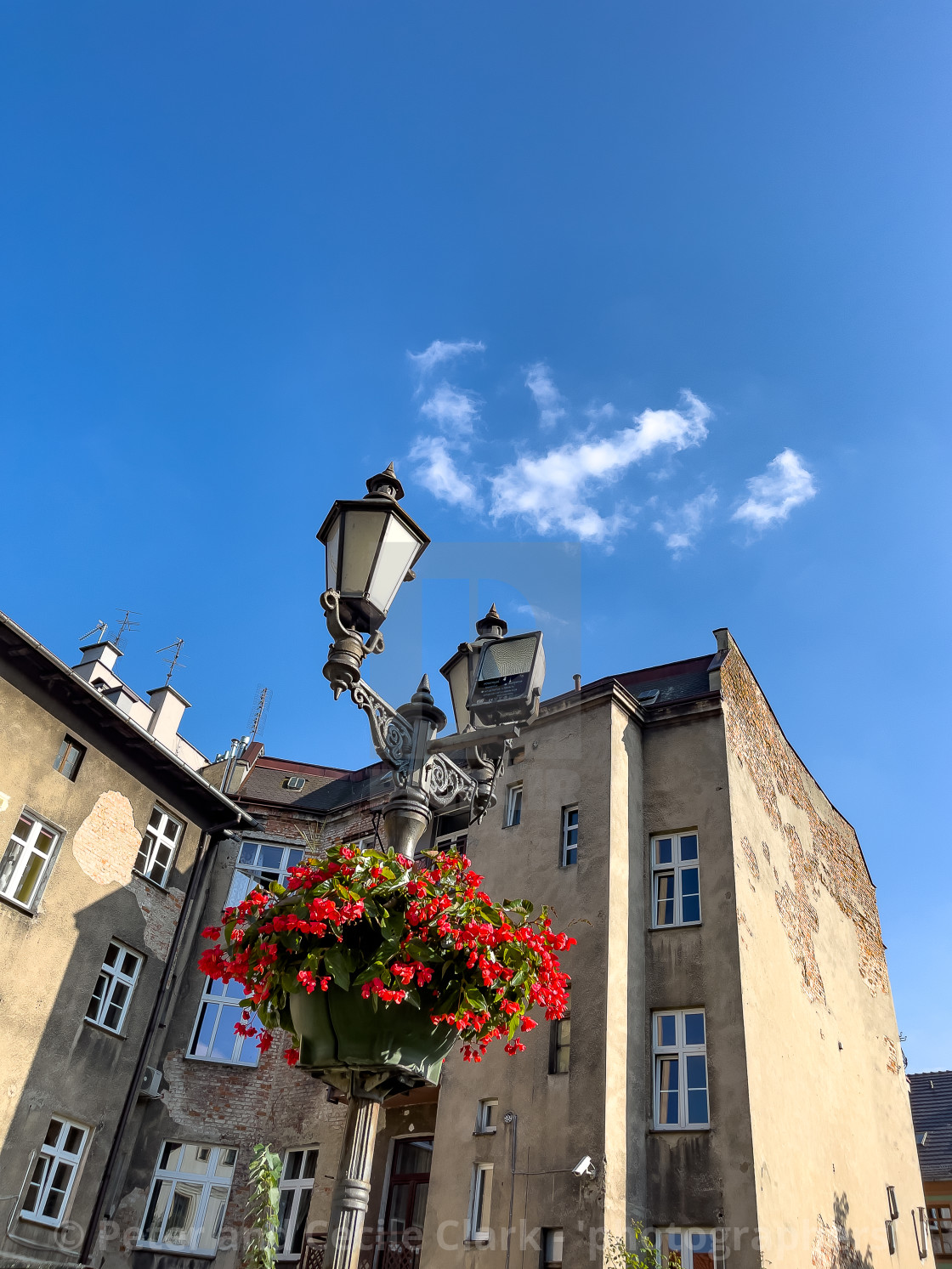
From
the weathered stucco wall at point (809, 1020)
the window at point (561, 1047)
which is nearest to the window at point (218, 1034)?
the window at point (561, 1047)

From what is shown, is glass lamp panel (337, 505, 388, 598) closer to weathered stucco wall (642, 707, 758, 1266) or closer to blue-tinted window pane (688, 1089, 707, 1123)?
weathered stucco wall (642, 707, 758, 1266)

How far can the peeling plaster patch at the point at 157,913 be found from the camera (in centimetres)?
1806

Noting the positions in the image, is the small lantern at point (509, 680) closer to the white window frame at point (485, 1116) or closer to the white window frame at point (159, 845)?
the white window frame at point (485, 1116)

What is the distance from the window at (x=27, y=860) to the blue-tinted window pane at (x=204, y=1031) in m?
5.15

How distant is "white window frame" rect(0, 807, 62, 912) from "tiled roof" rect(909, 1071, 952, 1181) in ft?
85.7

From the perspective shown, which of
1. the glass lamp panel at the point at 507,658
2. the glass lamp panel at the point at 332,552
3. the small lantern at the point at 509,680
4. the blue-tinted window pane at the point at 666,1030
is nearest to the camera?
the glass lamp panel at the point at 332,552

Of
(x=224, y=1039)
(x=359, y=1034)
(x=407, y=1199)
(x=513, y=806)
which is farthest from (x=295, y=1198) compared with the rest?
(x=359, y=1034)

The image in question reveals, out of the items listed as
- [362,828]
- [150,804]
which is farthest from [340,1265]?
[362,828]

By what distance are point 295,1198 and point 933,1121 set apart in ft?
86.2

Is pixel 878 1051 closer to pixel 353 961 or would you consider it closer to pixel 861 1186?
pixel 861 1186

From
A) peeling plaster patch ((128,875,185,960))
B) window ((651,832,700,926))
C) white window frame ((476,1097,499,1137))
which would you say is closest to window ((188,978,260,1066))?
peeling plaster patch ((128,875,185,960))

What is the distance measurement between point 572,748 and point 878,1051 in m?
11.9

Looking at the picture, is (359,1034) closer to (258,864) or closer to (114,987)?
(114,987)

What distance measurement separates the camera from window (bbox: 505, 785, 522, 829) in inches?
754
